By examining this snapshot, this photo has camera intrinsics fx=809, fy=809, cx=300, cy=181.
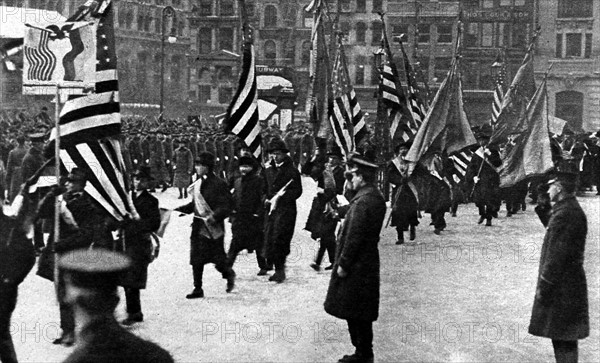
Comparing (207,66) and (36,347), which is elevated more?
(207,66)

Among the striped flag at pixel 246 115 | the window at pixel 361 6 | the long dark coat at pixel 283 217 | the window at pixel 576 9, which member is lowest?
the long dark coat at pixel 283 217

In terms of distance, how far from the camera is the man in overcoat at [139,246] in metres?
8.61

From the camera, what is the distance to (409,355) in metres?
7.76

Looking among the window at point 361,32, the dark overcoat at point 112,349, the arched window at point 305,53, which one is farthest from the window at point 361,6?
the dark overcoat at point 112,349

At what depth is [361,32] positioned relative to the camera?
60531 mm

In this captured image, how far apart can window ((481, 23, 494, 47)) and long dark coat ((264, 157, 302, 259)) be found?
49447 millimetres

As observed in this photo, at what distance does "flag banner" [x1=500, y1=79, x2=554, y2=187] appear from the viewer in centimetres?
1728

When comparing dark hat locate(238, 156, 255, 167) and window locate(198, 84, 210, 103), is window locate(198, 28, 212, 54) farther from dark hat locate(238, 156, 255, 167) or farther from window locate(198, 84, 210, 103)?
dark hat locate(238, 156, 255, 167)

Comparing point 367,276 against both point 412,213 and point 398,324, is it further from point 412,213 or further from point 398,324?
point 412,213

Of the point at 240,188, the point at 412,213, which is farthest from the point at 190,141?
the point at 240,188

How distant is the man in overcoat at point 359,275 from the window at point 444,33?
5354 cm

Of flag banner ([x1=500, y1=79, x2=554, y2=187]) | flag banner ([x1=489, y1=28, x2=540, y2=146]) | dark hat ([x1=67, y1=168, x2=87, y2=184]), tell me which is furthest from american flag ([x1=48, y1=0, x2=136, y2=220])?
flag banner ([x1=489, y1=28, x2=540, y2=146])

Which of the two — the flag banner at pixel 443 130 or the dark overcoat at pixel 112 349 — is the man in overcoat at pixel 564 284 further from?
the flag banner at pixel 443 130

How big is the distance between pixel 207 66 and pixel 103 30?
178 feet
